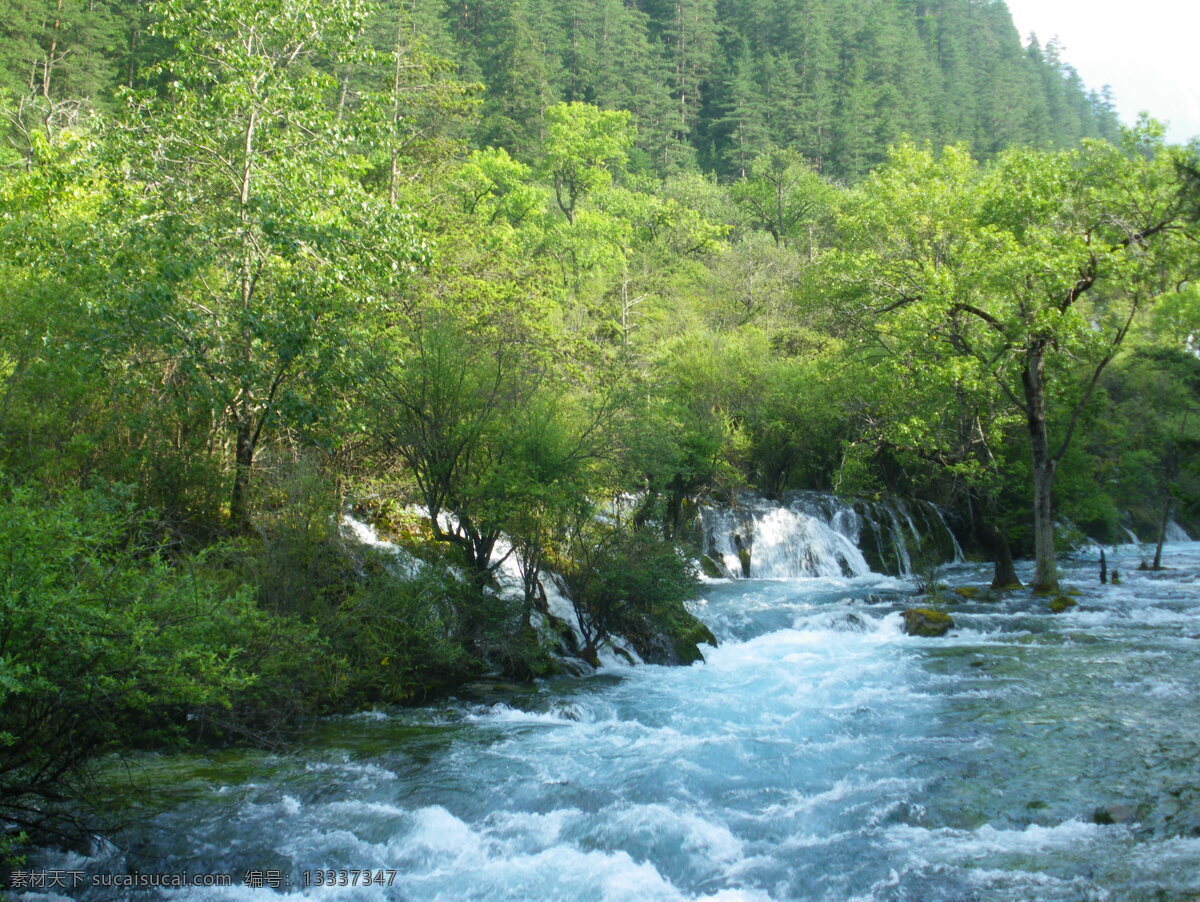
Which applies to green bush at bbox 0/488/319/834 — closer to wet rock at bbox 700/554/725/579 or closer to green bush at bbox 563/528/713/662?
green bush at bbox 563/528/713/662

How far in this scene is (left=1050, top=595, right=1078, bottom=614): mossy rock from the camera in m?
18.2

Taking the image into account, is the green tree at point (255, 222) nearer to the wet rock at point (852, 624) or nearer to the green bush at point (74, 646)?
the green bush at point (74, 646)

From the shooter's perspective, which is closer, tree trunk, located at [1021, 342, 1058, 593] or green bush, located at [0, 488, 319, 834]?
green bush, located at [0, 488, 319, 834]

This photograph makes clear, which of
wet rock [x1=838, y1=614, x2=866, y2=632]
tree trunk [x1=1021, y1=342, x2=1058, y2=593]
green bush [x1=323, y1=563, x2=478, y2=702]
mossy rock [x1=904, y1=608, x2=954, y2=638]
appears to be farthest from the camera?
tree trunk [x1=1021, y1=342, x2=1058, y2=593]

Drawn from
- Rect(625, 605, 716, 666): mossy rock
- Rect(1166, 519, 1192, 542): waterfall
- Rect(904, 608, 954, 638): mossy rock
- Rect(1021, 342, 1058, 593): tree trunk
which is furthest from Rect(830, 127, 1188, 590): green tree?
Rect(1166, 519, 1192, 542): waterfall

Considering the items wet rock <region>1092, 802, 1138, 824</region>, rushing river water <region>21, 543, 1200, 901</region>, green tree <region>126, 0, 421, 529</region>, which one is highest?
green tree <region>126, 0, 421, 529</region>

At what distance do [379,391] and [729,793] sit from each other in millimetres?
7682

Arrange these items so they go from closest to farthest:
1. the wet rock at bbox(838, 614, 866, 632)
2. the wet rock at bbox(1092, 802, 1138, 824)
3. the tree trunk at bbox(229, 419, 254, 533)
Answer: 1. the wet rock at bbox(1092, 802, 1138, 824)
2. the tree trunk at bbox(229, 419, 254, 533)
3. the wet rock at bbox(838, 614, 866, 632)

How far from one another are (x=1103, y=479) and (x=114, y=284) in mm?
28376

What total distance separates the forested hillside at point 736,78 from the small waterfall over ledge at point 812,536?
27.1 meters

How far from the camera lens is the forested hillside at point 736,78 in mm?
49219

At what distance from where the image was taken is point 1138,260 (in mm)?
17812

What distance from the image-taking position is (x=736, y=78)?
208ft

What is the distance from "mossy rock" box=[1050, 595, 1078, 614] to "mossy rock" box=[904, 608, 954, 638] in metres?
2.81
